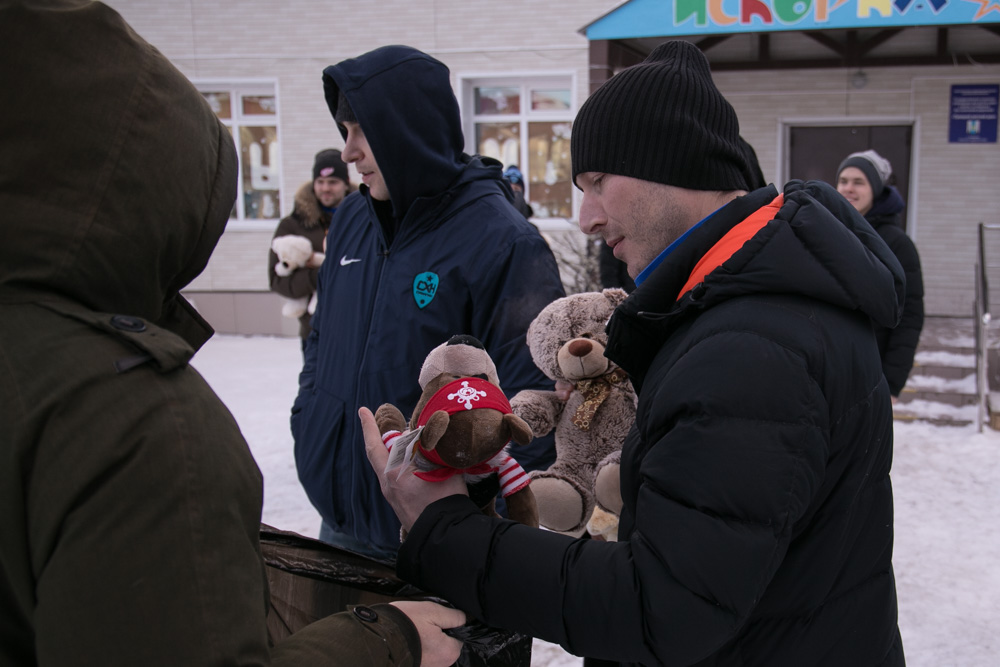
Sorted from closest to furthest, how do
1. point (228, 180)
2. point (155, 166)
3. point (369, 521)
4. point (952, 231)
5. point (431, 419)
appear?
point (155, 166) < point (228, 180) < point (431, 419) < point (369, 521) < point (952, 231)

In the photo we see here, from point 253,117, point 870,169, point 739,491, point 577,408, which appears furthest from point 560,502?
point 253,117

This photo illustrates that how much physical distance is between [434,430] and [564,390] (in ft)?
3.27

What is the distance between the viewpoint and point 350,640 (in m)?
1.12

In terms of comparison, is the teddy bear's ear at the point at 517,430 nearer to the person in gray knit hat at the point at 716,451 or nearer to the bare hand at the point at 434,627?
the person in gray knit hat at the point at 716,451

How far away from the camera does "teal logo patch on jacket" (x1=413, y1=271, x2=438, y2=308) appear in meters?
2.20

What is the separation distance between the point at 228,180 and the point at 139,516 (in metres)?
0.44

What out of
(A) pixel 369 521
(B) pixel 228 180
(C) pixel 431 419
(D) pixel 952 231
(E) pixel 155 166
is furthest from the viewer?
(D) pixel 952 231

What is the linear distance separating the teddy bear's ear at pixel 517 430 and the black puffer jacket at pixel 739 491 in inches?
6.0

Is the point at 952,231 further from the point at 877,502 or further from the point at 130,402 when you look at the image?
the point at 130,402

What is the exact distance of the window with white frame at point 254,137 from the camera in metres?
11.7

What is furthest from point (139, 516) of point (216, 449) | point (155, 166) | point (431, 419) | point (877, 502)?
point (877, 502)

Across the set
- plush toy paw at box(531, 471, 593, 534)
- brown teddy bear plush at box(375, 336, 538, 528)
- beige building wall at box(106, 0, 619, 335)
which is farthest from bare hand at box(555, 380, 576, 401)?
beige building wall at box(106, 0, 619, 335)

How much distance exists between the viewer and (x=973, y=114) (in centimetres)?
970

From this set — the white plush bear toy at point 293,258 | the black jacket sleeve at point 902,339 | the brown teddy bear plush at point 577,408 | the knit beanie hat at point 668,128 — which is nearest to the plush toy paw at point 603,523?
the brown teddy bear plush at point 577,408
